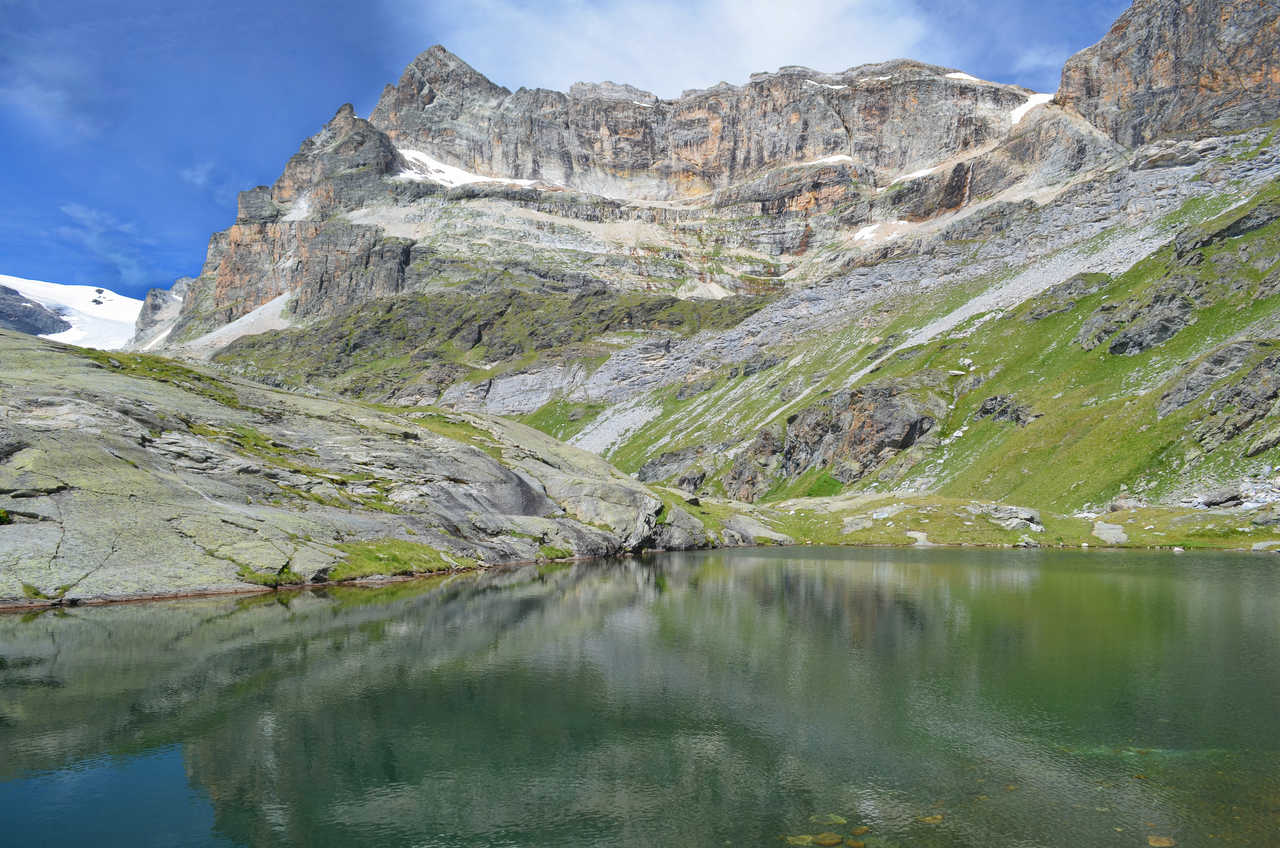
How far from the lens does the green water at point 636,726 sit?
1773cm

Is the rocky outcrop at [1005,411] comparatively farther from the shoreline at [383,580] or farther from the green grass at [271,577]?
the green grass at [271,577]

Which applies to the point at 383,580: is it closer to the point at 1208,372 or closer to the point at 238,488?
the point at 238,488

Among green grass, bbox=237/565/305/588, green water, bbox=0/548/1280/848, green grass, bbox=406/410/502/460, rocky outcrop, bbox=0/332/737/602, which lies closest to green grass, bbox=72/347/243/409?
rocky outcrop, bbox=0/332/737/602

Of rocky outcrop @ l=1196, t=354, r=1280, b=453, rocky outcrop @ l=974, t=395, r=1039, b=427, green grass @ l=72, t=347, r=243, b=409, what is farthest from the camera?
rocky outcrop @ l=974, t=395, r=1039, b=427

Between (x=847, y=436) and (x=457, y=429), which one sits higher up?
(x=847, y=436)

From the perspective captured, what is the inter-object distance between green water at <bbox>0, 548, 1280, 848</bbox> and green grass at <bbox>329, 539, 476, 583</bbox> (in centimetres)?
1371

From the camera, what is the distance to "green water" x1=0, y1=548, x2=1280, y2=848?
17.7 metres

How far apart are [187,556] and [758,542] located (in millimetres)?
93549

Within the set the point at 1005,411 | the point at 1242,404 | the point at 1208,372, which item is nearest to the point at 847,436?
the point at 1005,411

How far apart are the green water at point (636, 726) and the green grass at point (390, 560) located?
13.7 meters

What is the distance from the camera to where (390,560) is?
66062 millimetres

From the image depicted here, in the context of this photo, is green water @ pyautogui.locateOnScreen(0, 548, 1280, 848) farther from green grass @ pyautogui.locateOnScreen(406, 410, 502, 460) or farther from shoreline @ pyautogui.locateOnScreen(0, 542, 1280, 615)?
green grass @ pyautogui.locateOnScreen(406, 410, 502, 460)

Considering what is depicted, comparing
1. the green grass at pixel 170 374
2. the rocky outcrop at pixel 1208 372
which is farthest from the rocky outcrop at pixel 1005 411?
the green grass at pixel 170 374

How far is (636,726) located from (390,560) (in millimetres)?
47383
